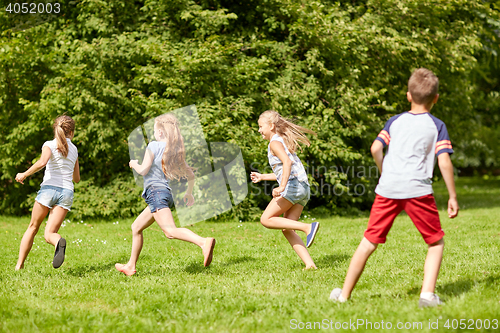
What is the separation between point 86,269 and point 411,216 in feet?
12.5

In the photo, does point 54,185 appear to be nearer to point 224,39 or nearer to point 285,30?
point 224,39

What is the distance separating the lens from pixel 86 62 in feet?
34.8

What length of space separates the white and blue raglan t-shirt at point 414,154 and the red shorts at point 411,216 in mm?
54

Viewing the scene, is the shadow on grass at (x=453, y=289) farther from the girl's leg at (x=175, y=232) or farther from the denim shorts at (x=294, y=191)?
the girl's leg at (x=175, y=232)

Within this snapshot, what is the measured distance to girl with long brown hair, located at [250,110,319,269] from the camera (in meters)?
4.98

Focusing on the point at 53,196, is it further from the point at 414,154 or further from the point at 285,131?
the point at 414,154

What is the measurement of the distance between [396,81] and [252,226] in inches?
267

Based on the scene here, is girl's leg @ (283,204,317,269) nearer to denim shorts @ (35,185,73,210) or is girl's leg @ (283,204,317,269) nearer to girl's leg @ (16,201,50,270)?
denim shorts @ (35,185,73,210)

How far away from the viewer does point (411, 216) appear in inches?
140

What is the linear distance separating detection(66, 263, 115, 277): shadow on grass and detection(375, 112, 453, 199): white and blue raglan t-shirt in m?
3.49

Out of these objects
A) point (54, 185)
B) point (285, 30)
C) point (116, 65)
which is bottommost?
point (54, 185)

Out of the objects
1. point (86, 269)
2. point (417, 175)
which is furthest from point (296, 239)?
point (86, 269)

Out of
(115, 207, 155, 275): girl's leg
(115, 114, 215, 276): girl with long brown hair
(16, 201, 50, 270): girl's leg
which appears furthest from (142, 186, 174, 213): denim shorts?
(16, 201, 50, 270): girl's leg

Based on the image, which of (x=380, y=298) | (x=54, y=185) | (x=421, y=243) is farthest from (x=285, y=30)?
(x=380, y=298)
